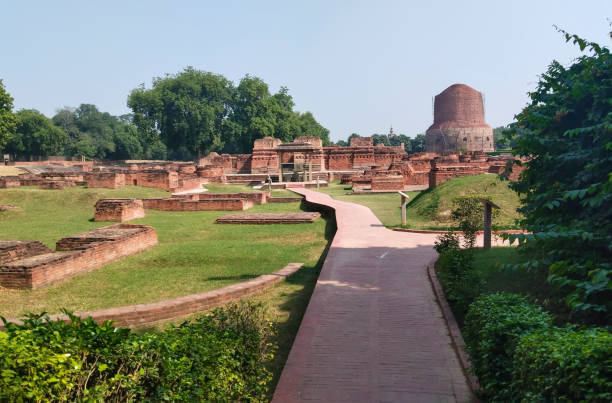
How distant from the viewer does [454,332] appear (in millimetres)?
4016

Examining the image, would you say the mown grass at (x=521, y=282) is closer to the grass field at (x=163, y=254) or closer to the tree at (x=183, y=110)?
Result: the grass field at (x=163, y=254)

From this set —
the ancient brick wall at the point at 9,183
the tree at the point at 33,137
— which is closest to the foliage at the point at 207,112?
the tree at the point at 33,137

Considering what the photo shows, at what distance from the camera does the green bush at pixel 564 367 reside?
1.87 m

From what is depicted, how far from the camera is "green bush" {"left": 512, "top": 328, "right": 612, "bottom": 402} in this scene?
73.5 inches

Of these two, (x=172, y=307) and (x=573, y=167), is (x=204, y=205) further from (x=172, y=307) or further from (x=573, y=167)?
(x=573, y=167)

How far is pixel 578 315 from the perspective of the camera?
376 cm

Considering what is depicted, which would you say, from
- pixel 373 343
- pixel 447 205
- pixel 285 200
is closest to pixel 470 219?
pixel 447 205

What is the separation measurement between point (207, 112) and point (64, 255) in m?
35.8

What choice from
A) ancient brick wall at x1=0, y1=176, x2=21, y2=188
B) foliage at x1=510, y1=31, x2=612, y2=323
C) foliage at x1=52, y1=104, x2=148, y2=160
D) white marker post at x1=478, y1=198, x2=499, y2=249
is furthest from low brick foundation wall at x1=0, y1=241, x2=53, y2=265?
foliage at x1=52, y1=104, x2=148, y2=160

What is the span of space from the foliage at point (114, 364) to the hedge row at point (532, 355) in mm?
1445

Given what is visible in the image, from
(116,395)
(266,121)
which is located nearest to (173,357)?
(116,395)

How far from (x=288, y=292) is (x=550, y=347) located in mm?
3817

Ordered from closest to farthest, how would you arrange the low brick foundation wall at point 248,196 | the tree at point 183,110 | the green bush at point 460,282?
the green bush at point 460,282
the low brick foundation wall at point 248,196
the tree at point 183,110

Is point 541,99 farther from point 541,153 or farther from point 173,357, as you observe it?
point 173,357
